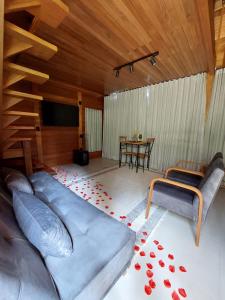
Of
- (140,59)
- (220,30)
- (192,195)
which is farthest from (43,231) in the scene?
(220,30)

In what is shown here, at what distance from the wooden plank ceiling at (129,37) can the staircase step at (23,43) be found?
47 centimetres

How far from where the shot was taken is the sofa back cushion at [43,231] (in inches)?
A: 30.5

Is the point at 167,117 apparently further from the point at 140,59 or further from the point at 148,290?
the point at 148,290

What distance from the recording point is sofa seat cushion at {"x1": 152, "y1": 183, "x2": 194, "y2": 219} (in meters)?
1.63

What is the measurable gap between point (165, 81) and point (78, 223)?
4000 millimetres

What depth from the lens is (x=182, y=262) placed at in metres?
1.31

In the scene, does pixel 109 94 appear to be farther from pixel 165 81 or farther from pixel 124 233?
pixel 124 233

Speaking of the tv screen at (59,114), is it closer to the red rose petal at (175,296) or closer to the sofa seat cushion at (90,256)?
the sofa seat cushion at (90,256)

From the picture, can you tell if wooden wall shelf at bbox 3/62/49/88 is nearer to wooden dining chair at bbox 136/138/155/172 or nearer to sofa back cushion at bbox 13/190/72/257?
sofa back cushion at bbox 13/190/72/257

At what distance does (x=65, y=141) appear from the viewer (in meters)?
4.43

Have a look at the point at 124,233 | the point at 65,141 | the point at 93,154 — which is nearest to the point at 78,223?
the point at 124,233

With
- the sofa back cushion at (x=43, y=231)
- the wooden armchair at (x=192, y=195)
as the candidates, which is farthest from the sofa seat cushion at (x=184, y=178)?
the sofa back cushion at (x=43, y=231)

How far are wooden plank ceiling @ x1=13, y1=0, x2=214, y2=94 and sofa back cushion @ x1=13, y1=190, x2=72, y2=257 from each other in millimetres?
1797

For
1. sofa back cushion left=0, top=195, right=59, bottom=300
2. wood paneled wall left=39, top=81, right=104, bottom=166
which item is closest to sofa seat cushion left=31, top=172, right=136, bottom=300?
sofa back cushion left=0, top=195, right=59, bottom=300
